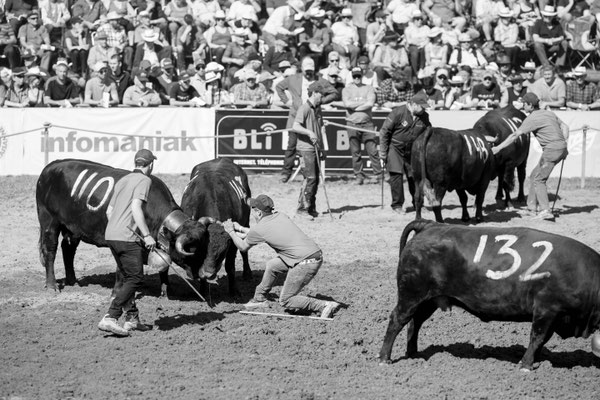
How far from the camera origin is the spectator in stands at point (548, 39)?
82.3 ft

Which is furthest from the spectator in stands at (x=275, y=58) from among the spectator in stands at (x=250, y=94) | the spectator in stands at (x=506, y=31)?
the spectator in stands at (x=506, y=31)

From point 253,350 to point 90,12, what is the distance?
55.8ft

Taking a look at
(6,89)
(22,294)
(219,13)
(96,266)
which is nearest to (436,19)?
(219,13)

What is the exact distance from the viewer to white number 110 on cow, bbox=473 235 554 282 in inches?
380

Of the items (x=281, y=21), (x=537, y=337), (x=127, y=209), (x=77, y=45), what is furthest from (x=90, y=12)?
(x=537, y=337)

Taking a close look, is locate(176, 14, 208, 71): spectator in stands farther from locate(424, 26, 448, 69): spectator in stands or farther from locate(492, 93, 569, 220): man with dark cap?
locate(492, 93, 569, 220): man with dark cap

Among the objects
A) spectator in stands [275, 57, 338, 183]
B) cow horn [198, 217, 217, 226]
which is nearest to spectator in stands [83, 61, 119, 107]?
spectator in stands [275, 57, 338, 183]

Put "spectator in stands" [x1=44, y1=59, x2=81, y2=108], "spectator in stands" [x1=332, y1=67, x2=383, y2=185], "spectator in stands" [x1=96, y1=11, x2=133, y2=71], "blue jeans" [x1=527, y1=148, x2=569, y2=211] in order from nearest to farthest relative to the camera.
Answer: "blue jeans" [x1=527, y1=148, x2=569, y2=211] → "spectator in stands" [x1=332, y1=67, x2=383, y2=185] → "spectator in stands" [x1=44, y1=59, x2=81, y2=108] → "spectator in stands" [x1=96, y1=11, x2=133, y2=71]

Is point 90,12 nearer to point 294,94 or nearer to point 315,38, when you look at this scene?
point 315,38

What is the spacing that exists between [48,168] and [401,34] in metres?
13.9

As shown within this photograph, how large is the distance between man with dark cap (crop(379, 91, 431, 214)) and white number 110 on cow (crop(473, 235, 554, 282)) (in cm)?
776

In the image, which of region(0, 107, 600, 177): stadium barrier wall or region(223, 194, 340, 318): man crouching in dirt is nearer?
region(223, 194, 340, 318): man crouching in dirt

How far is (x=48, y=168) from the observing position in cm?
1351

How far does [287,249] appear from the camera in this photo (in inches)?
464
